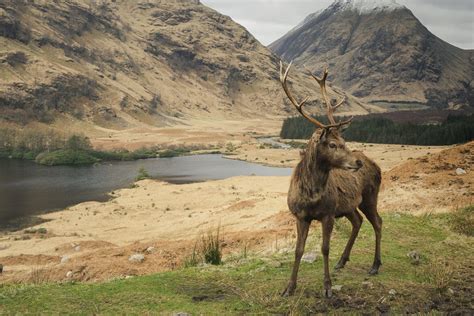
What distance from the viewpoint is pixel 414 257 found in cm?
974

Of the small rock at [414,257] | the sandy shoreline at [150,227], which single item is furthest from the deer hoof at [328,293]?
the sandy shoreline at [150,227]

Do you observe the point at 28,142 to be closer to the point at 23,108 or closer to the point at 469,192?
the point at 23,108

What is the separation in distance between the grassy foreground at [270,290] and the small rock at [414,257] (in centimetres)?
2

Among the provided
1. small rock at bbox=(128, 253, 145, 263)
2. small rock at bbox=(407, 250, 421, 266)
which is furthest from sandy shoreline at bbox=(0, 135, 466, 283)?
small rock at bbox=(407, 250, 421, 266)

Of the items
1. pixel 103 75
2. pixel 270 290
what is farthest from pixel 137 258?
pixel 103 75

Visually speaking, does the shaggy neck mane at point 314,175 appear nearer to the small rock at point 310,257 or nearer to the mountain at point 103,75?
the small rock at point 310,257

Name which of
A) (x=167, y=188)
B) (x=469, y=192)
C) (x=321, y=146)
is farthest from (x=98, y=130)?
(x=321, y=146)

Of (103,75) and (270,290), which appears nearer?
(270,290)

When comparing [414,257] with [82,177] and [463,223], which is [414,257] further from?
[82,177]

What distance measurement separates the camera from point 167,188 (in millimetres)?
48875

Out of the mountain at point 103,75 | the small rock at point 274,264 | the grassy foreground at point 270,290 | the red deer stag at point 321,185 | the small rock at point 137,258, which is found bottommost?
the small rock at point 137,258

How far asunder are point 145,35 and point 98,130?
88.3 m

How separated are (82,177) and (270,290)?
2222 inches

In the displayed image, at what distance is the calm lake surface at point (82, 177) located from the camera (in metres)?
43.9
